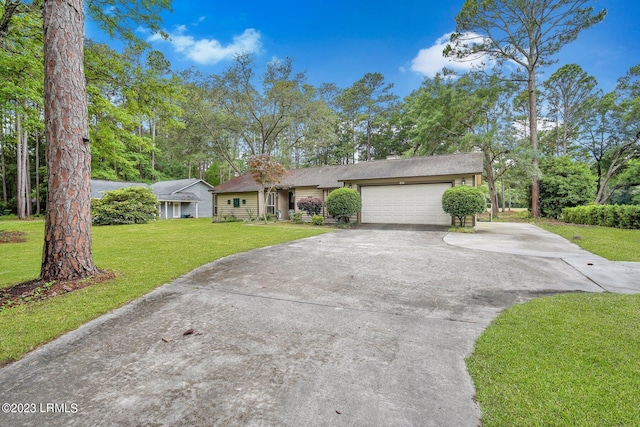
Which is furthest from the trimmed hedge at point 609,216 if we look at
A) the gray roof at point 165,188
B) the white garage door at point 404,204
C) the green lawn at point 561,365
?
the gray roof at point 165,188

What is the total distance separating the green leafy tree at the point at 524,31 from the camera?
15.7m

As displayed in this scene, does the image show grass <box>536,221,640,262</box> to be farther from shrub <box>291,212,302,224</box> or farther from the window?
the window

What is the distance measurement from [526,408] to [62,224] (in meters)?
5.69

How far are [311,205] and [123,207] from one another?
11.8 metres

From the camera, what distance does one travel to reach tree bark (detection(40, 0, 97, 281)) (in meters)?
4.07

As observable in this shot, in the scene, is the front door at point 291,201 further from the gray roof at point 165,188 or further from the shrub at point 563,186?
the shrub at point 563,186

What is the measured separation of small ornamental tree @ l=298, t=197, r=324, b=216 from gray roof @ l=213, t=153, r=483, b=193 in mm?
1096

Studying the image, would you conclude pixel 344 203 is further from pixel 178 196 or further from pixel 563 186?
pixel 178 196

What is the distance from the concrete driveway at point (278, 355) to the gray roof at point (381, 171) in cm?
856

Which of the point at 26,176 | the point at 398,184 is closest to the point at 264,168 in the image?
the point at 398,184

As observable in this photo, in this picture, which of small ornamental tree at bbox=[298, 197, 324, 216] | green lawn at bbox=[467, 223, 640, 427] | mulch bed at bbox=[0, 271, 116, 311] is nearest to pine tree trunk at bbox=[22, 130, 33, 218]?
small ornamental tree at bbox=[298, 197, 324, 216]

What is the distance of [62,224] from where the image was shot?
4.09 metres

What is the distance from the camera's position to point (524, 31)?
54.8 feet

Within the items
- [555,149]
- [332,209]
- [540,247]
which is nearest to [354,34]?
[332,209]
